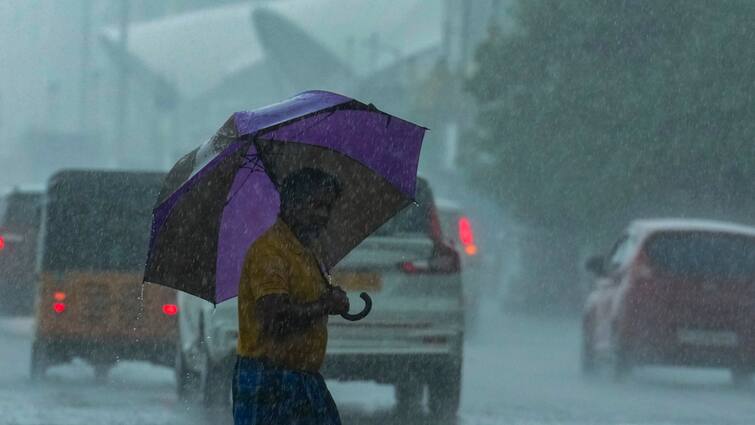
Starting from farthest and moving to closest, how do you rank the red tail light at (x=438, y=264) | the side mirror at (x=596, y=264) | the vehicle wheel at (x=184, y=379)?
the side mirror at (x=596, y=264) → the vehicle wheel at (x=184, y=379) → the red tail light at (x=438, y=264)

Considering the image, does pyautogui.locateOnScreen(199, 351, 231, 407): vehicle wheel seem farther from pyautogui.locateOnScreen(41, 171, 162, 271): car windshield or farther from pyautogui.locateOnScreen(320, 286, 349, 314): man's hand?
pyautogui.locateOnScreen(320, 286, 349, 314): man's hand

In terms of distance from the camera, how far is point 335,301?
598 centimetres

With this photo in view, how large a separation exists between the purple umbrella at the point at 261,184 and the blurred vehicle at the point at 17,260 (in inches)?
574

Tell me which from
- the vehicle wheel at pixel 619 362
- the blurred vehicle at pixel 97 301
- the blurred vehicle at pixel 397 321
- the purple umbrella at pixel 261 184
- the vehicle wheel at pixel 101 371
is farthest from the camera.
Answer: the vehicle wheel at pixel 619 362

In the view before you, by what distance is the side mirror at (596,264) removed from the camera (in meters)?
18.6

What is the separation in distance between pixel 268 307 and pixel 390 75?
7921cm

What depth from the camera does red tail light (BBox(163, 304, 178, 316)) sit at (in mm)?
15547

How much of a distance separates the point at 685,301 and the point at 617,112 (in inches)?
532

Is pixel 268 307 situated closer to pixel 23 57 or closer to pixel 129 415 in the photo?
pixel 129 415

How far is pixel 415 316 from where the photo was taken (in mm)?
12570

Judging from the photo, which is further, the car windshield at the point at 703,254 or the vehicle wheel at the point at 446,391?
the car windshield at the point at 703,254

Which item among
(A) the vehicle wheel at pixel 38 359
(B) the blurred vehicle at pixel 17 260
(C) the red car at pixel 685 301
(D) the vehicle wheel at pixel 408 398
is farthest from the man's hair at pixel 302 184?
(B) the blurred vehicle at pixel 17 260

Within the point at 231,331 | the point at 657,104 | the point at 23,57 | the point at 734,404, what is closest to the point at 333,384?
the point at 734,404

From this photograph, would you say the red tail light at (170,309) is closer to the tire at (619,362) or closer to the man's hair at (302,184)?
the tire at (619,362)
